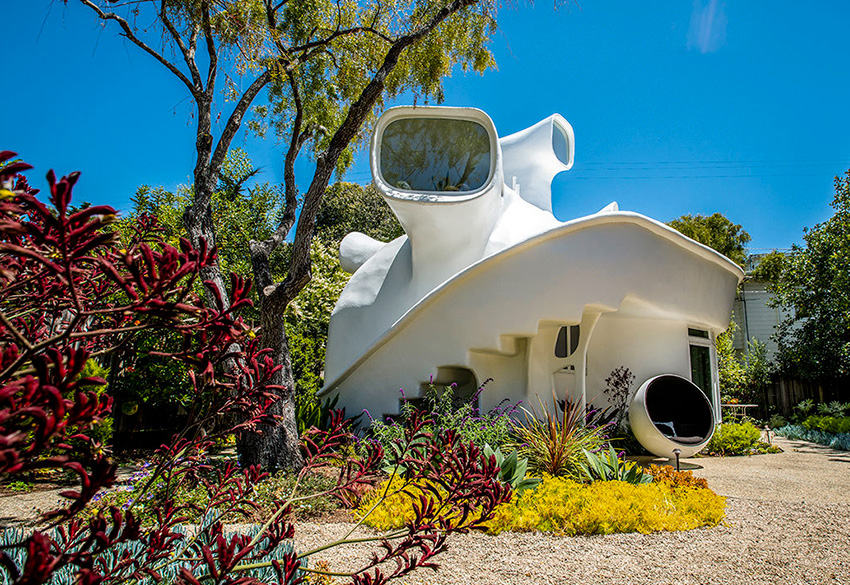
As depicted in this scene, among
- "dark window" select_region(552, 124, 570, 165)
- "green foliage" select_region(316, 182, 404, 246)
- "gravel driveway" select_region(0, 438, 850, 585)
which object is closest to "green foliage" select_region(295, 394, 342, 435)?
"gravel driveway" select_region(0, 438, 850, 585)

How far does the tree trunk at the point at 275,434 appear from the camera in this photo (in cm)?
671

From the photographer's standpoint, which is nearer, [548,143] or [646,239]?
[646,239]

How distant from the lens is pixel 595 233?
7.76 meters

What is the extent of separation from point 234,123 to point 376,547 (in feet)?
21.4

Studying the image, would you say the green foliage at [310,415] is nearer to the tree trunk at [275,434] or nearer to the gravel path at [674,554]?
the tree trunk at [275,434]

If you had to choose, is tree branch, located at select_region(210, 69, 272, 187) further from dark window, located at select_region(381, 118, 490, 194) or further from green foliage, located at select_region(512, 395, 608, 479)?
green foliage, located at select_region(512, 395, 608, 479)

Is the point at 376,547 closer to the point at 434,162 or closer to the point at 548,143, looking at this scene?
the point at 434,162

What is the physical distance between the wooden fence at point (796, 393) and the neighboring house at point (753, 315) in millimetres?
5522

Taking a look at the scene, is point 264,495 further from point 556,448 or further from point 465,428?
point 556,448

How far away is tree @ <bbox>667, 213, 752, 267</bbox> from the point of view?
25.4 m

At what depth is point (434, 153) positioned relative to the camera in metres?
8.95

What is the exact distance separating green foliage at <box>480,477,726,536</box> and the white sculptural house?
3.06 metres

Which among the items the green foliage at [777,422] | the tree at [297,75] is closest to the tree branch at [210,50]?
the tree at [297,75]

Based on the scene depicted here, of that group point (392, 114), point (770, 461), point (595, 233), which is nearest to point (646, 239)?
point (595, 233)
